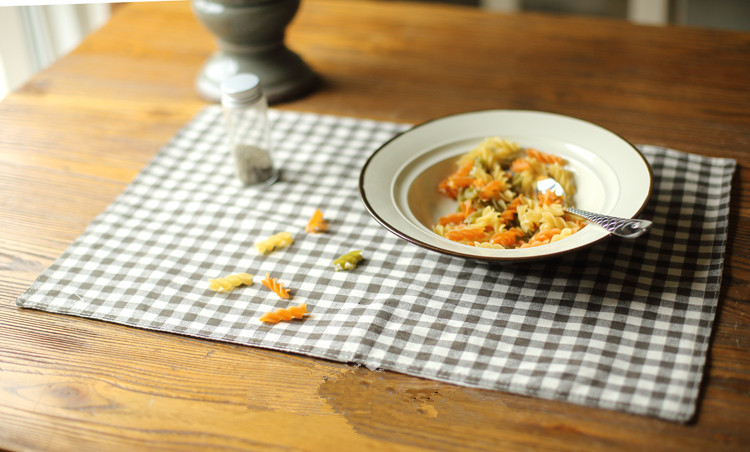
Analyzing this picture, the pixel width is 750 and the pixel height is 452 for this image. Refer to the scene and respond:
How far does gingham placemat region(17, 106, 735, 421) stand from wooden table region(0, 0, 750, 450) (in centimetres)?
3

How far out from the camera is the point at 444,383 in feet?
2.74

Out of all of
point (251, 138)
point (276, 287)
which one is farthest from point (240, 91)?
point (276, 287)

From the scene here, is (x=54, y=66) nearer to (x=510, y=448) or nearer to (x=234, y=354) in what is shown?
(x=234, y=354)

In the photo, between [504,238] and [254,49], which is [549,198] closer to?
[504,238]

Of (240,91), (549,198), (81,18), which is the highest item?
(240,91)

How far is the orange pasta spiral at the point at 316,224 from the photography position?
3.64ft

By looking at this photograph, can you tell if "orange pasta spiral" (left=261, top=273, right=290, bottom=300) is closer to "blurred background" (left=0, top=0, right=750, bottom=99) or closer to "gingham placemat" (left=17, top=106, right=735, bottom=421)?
"gingham placemat" (left=17, top=106, right=735, bottom=421)

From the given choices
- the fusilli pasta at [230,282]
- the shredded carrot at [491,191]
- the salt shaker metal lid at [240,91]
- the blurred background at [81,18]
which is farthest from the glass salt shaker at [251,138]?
the blurred background at [81,18]

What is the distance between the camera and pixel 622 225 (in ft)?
2.95

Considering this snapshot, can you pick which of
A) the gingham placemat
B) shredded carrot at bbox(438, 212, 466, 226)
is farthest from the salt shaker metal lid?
shredded carrot at bbox(438, 212, 466, 226)

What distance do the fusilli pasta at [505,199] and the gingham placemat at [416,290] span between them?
2.0 inches

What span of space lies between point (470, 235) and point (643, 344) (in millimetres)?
267

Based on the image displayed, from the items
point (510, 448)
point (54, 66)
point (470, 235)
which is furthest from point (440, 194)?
point (54, 66)

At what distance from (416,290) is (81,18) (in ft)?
6.70
